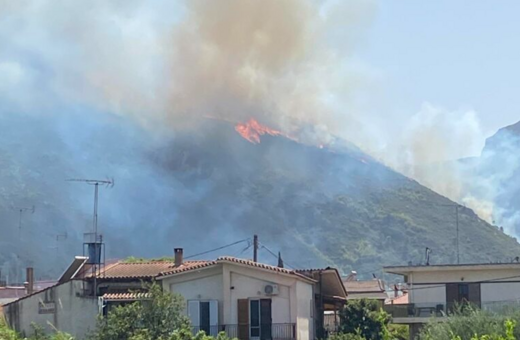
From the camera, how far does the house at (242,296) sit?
41.6 m

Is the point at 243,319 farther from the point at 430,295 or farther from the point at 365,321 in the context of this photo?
the point at 430,295

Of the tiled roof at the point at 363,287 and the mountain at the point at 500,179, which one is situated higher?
the mountain at the point at 500,179

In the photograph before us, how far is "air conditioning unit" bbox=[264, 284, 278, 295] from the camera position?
Answer: 137 feet

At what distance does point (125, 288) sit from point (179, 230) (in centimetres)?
11844

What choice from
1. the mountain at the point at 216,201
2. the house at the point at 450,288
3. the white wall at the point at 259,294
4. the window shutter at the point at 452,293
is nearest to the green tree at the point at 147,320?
the white wall at the point at 259,294

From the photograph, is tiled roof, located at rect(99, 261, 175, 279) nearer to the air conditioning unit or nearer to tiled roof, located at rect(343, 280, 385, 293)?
the air conditioning unit

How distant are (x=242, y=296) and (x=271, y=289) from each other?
1.22 metres

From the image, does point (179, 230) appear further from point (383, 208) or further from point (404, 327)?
point (404, 327)

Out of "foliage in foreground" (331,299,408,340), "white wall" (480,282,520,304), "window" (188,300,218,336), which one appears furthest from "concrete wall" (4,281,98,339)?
"white wall" (480,282,520,304)

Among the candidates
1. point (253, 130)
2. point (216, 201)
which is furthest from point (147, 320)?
point (253, 130)

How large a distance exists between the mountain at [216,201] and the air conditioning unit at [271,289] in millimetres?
92180

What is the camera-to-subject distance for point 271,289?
41781 mm

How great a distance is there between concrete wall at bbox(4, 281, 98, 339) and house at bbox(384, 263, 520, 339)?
1482 cm

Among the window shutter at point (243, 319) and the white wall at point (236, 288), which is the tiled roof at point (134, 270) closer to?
the white wall at point (236, 288)
